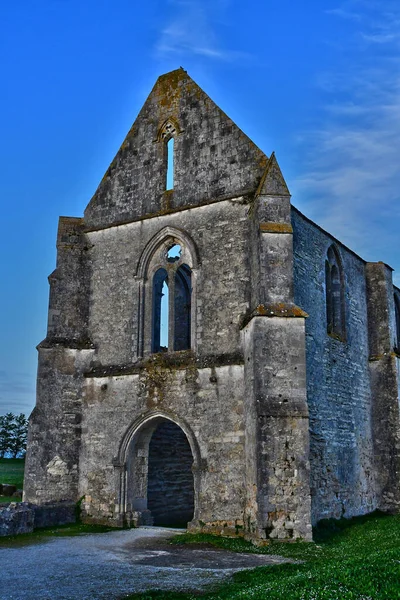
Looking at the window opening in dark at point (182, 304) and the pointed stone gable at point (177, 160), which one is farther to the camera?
the window opening in dark at point (182, 304)

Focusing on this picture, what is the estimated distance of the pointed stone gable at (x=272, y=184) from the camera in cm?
1498

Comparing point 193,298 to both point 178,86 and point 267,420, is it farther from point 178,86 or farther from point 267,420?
point 178,86

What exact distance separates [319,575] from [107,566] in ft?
13.7

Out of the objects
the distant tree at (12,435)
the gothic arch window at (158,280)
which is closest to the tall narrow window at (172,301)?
the gothic arch window at (158,280)

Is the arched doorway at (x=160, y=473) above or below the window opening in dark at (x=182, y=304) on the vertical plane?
below

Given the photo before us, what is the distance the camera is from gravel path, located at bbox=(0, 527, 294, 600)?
8883mm

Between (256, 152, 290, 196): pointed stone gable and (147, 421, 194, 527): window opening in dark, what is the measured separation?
7795mm

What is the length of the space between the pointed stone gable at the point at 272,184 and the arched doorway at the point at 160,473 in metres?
6.31

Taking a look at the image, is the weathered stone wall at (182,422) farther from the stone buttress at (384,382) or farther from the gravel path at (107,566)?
the stone buttress at (384,382)

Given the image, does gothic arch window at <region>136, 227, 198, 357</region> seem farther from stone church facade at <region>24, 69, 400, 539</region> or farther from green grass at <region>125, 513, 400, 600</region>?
green grass at <region>125, 513, 400, 600</region>

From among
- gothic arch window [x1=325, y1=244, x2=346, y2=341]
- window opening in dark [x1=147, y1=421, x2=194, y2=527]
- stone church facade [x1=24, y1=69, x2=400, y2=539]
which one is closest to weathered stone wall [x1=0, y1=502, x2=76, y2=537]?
stone church facade [x1=24, y1=69, x2=400, y2=539]

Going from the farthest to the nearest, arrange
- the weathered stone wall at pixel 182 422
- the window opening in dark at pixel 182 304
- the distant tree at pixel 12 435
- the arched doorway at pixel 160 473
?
the distant tree at pixel 12 435 → the window opening in dark at pixel 182 304 → the arched doorway at pixel 160 473 → the weathered stone wall at pixel 182 422

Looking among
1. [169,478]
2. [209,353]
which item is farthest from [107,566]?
[169,478]

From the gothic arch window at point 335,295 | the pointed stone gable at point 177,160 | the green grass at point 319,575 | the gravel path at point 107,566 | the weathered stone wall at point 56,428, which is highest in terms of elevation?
the pointed stone gable at point 177,160
